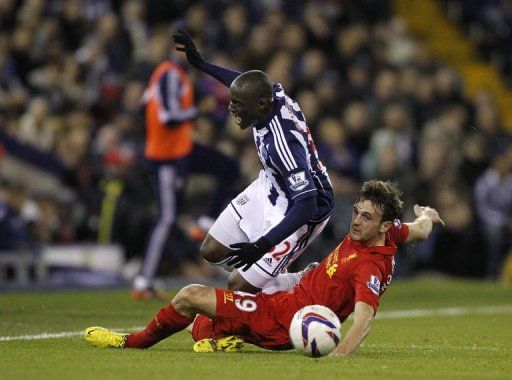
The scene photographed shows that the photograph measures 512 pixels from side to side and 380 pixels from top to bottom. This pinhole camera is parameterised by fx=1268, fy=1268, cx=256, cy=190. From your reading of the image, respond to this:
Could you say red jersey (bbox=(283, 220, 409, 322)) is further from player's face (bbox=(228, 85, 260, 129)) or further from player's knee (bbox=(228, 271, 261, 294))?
player's face (bbox=(228, 85, 260, 129))

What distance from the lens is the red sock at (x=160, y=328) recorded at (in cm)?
862

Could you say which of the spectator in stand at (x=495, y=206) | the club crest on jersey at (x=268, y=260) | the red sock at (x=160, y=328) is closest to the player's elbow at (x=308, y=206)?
the club crest on jersey at (x=268, y=260)

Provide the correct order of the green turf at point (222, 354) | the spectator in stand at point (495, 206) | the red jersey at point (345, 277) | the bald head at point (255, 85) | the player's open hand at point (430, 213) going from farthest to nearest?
the spectator in stand at point (495, 206)
the player's open hand at point (430, 213)
the bald head at point (255, 85)
the red jersey at point (345, 277)
the green turf at point (222, 354)

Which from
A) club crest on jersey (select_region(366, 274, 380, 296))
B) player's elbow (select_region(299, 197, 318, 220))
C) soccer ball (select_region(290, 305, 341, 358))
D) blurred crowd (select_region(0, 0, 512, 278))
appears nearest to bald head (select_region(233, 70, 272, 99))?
player's elbow (select_region(299, 197, 318, 220))

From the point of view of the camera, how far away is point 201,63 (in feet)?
34.5

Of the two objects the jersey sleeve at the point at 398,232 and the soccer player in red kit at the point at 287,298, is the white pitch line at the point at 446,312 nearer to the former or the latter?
the jersey sleeve at the point at 398,232

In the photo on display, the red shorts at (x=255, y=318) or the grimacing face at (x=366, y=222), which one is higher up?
the grimacing face at (x=366, y=222)

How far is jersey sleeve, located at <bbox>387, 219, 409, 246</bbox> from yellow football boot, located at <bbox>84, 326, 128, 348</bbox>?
2067 mm

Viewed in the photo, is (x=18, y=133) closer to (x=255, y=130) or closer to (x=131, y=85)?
(x=131, y=85)

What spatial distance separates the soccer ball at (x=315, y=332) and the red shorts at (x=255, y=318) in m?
0.38

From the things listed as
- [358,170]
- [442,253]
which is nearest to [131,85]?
[358,170]

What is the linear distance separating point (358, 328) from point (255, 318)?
32.3 inches

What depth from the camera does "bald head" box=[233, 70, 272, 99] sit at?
368 inches

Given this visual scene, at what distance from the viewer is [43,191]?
17.6 meters
